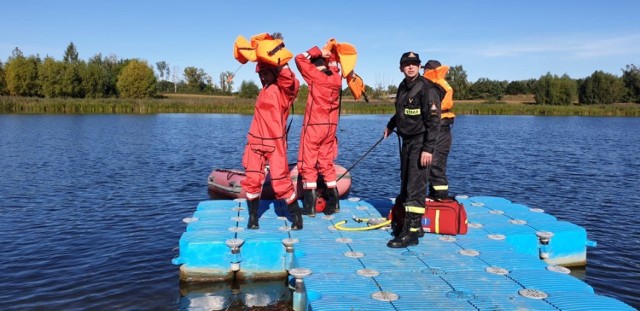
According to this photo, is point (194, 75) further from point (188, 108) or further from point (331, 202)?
point (331, 202)

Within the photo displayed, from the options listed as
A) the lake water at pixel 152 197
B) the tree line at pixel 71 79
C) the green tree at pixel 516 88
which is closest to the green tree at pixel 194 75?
the tree line at pixel 71 79

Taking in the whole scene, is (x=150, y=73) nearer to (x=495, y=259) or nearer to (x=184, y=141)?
(x=184, y=141)

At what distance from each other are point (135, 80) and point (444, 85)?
266 feet

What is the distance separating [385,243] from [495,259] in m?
1.29

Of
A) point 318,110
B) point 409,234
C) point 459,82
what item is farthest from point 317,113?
point 459,82

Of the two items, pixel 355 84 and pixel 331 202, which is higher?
pixel 355 84

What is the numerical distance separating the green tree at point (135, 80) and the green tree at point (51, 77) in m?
9.25

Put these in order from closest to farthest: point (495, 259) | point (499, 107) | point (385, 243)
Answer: point (495, 259) < point (385, 243) < point (499, 107)

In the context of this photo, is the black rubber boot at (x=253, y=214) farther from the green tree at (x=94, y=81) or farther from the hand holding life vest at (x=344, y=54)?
the green tree at (x=94, y=81)

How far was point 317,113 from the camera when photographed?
7117 mm

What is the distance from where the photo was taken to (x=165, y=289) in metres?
6.70

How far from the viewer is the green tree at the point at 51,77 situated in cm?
7250

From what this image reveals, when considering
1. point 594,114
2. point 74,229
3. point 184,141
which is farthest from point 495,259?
point 594,114

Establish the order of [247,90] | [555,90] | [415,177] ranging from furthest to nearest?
1. [247,90]
2. [555,90]
3. [415,177]
